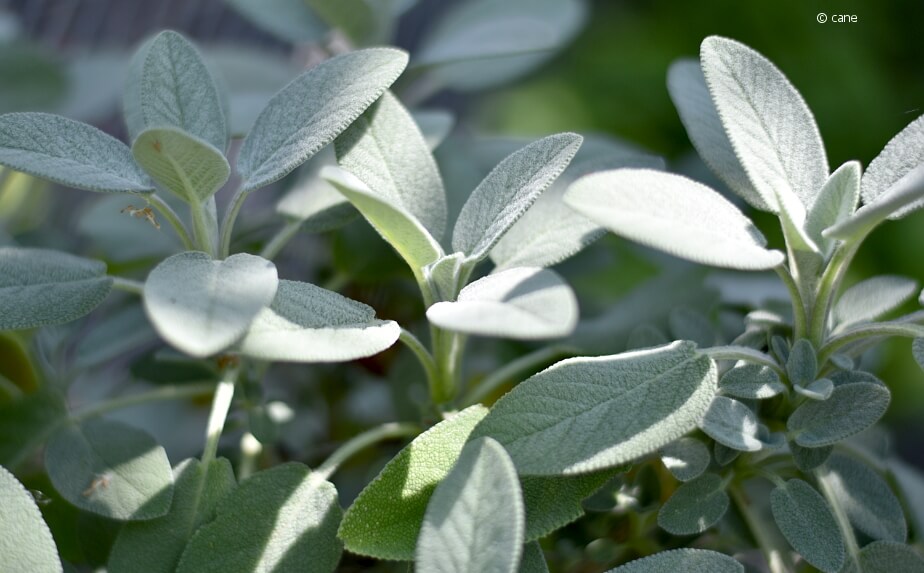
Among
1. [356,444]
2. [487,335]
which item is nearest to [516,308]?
[487,335]

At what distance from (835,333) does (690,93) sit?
16 centimetres

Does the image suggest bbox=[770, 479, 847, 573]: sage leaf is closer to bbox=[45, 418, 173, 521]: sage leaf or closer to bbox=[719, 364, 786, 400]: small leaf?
bbox=[719, 364, 786, 400]: small leaf

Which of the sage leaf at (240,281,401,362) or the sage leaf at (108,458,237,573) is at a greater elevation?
the sage leaf at (240,281,401,362)

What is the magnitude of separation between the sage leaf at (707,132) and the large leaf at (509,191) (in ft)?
0.37

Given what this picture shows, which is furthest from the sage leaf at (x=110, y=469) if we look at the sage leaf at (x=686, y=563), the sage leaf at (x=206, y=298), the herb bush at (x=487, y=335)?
the sage leaf at (x=686, y=563)

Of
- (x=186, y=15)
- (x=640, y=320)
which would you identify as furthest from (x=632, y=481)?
(x=186, y=15)

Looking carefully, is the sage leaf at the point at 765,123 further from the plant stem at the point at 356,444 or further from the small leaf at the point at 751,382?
the plant stem at the point at 356,444

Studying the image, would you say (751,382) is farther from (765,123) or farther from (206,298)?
(206,298)

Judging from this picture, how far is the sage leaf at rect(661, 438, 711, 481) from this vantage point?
416mm

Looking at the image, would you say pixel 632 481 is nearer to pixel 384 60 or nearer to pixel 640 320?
pixel 640 320

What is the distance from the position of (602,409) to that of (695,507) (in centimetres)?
9

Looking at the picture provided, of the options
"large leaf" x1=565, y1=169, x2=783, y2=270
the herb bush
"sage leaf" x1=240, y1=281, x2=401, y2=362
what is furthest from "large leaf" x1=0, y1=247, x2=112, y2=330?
"large leaf" x1=565, y1=169, x2=783, y2=270

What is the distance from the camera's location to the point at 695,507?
1.39 ft

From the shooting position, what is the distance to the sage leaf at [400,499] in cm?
38
